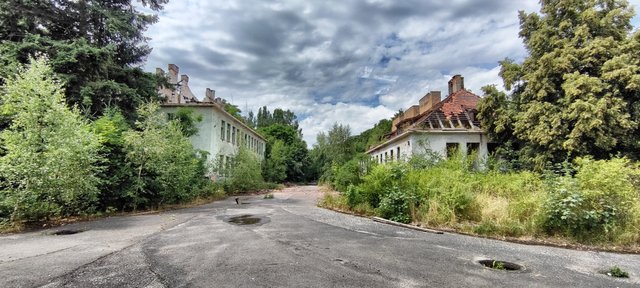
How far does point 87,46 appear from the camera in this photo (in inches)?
617

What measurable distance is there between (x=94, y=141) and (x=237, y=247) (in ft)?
21.8

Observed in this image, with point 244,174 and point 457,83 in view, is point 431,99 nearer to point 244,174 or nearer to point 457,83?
point 457,83

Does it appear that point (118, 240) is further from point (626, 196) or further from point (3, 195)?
point (626, 196)

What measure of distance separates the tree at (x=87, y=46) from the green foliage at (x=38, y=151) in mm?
6068

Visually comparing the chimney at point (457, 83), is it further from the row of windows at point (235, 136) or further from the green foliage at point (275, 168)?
the green foliage at point (275, 168)

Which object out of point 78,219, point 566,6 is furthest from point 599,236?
point 566,6

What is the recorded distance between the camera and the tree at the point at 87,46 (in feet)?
50.4

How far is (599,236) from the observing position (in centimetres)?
771

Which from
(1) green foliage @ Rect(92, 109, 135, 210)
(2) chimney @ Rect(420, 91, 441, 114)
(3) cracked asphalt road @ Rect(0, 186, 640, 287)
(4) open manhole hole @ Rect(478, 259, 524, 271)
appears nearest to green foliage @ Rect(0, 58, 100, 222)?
(3) cracked asphalt road @ Rect(0, 186, 640, 287)

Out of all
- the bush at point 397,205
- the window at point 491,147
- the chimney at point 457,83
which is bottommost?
the bush at point 397,205

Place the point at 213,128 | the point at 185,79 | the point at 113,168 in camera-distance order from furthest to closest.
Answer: the point at 185,79
the point at 213,128
the point at 113,168

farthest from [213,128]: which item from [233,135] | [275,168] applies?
[275,168]

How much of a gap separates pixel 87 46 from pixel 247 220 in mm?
11691

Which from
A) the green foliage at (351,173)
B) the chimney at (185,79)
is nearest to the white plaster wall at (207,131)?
the green foliage at (351,173)
